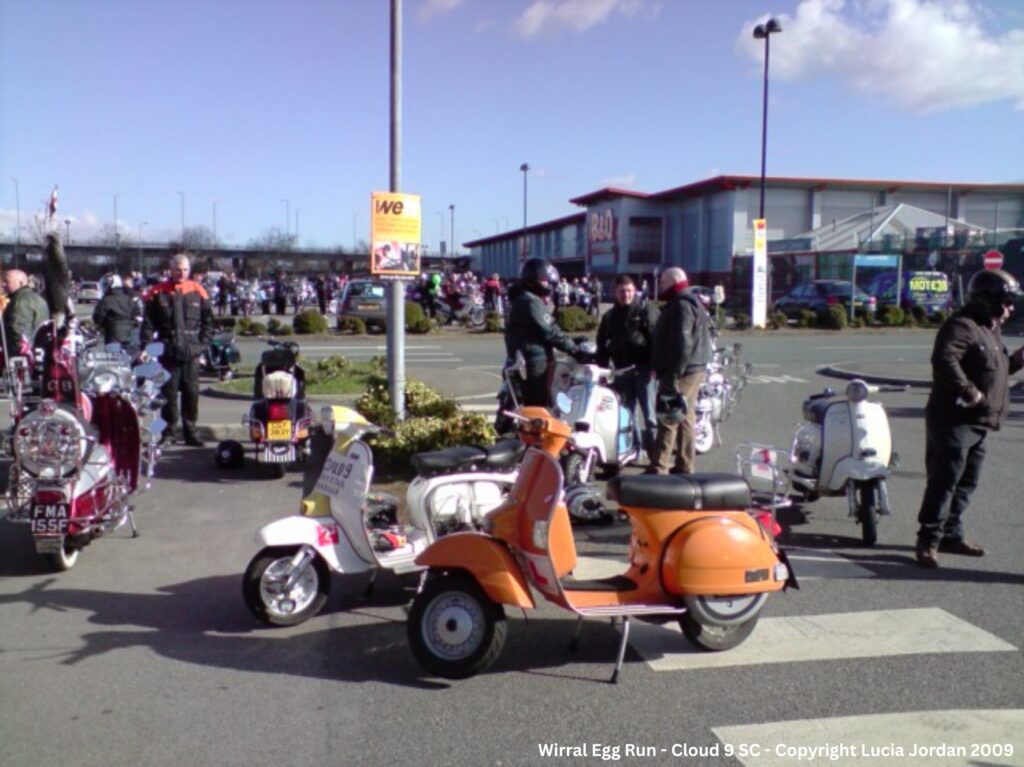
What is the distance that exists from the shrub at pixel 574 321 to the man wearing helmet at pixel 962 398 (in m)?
22.4

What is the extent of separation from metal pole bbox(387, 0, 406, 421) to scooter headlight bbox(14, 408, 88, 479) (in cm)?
413

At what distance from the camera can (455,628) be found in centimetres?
469

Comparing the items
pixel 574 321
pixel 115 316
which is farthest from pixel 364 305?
pixel 115 316

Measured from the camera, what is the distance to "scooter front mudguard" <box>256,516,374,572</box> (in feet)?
17.6

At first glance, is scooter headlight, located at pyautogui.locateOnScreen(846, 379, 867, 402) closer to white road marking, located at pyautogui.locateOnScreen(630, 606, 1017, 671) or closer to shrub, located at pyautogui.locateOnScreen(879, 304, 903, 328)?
white road marking, located at pyautogui.locateOnScreen(630, 606, 1017, 671)

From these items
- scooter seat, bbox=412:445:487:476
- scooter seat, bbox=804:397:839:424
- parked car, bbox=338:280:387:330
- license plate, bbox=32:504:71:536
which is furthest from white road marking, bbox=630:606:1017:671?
parked car, bbox=338:280:387:330

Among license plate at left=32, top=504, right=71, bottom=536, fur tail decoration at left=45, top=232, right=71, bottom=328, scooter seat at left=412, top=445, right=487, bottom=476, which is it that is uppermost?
fur tail decoration at left=45, top=232, right=71, bottom=328

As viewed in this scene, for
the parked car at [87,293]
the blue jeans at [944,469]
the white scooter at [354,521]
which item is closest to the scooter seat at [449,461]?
the white scooter at [354,521]

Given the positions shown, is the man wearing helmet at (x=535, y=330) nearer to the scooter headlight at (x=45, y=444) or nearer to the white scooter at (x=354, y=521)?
the white scooter at (x=354, y=521)

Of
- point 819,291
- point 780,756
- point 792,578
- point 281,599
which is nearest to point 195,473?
point 281,599

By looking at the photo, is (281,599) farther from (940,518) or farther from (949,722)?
(940,518)

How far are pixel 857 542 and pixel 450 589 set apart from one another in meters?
3.75

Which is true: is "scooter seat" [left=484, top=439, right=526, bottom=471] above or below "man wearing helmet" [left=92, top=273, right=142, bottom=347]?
below

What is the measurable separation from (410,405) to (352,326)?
19356 mm
